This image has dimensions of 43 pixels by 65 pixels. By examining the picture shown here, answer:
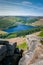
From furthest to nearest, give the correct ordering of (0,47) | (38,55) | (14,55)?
(14,55), (0,47), (38,55)

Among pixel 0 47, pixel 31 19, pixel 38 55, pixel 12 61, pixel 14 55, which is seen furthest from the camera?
pixel 31 19

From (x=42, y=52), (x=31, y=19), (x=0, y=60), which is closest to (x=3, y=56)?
(x=0, y=60)

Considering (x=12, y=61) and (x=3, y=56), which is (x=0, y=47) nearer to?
(x=3, y=56)

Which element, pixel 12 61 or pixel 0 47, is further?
pixel 12 61

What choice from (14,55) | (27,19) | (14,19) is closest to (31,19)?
(27,19)

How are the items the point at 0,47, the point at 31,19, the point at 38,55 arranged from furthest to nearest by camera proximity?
the point at 31,19, the point at 0,47, the point at 38,55

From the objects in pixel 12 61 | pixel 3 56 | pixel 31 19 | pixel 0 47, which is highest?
pixel 0 47

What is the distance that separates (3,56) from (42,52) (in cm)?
570

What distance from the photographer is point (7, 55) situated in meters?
20.3

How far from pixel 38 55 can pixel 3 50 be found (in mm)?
5680

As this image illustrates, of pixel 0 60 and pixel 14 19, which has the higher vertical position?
pixel 0 60

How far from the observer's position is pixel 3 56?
1880 centimetres

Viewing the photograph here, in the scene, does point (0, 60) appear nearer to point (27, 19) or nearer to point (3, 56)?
point (3, 56)

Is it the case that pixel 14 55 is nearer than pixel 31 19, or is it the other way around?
pixel 14 55
